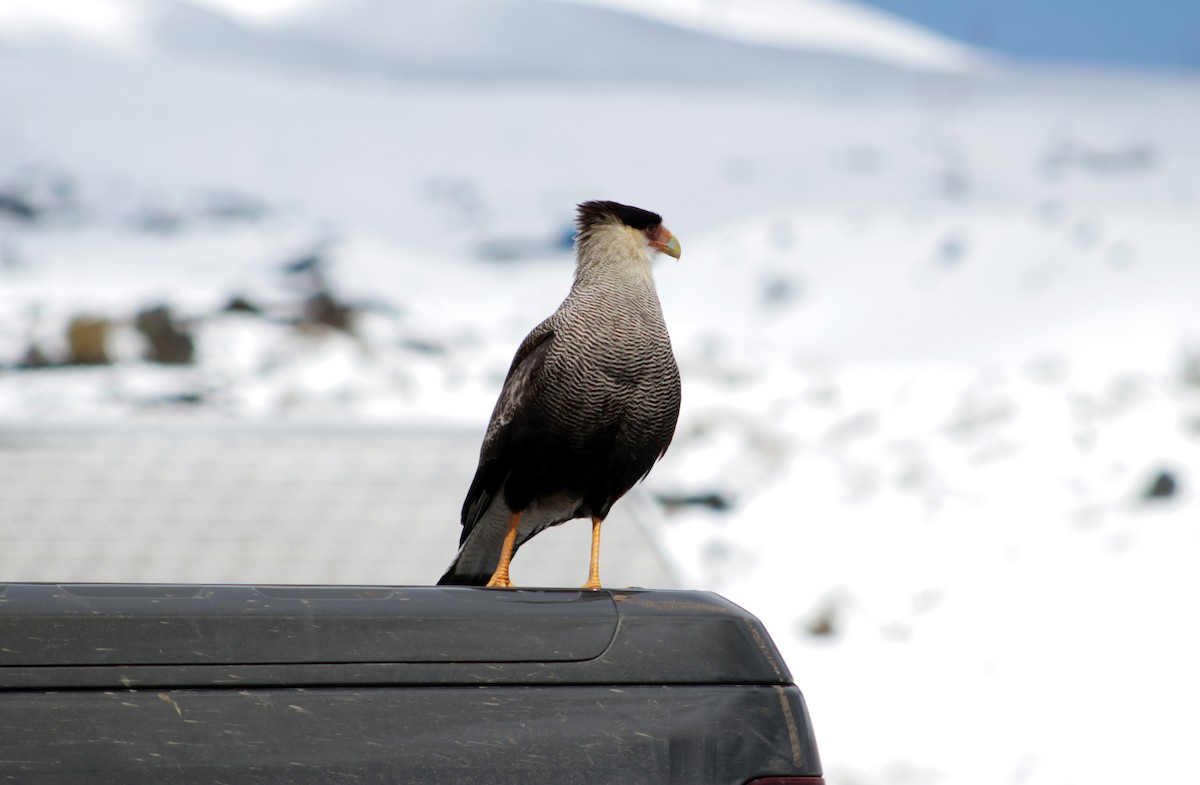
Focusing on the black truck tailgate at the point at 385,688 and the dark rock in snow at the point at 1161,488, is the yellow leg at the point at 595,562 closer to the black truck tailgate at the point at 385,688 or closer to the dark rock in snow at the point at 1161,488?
the black truck tailgate at the point at 385,688

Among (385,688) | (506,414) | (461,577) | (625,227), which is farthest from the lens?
(461,577)

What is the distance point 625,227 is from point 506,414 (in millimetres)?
604

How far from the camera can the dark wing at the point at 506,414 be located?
3793 millimetres

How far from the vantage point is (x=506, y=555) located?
386 centimetres

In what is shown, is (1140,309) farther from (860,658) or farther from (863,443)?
(860,658)

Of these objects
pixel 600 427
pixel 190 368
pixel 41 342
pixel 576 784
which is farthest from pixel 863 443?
pixel 576 784

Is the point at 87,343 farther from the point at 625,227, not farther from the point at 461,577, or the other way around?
the point at 625,227

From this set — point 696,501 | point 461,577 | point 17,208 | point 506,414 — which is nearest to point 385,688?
point 506,414

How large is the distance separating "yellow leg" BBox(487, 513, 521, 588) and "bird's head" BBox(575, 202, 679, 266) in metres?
0.77

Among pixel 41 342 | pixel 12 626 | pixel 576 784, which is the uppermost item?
pixel 12 626

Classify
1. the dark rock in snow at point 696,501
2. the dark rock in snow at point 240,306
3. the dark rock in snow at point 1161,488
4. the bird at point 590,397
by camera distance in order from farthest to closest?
the dark rock in snow at point 240,306 → the dark rock in snow at point 696,501 → the dark rock in snow at point 1161,488 → the bird at point 590,397

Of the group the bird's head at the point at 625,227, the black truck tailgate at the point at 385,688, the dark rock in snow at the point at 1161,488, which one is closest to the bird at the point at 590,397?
the bird's head at the point at 625,227

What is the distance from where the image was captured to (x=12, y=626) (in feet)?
6.70

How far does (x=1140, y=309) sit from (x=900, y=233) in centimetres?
909
